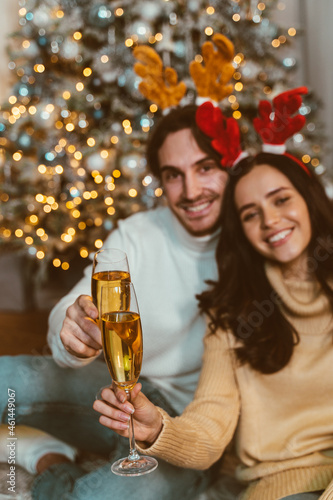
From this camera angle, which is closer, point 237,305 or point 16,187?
point 237,305

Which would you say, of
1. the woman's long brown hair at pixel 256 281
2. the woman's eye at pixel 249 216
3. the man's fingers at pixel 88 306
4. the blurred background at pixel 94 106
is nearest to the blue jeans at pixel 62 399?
the woman's long brown hair at pixel 256 281

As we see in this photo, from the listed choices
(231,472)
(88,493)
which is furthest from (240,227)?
(88,493)

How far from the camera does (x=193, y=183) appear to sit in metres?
1.45

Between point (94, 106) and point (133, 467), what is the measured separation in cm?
234

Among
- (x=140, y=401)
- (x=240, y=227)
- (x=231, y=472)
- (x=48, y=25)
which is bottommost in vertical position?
(x=231, y=472)

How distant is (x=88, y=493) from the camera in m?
1.06

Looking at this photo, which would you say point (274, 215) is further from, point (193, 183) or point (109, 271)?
point (109, 271)

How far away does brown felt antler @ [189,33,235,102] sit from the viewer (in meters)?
1.39

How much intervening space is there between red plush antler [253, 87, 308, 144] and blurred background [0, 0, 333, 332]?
1361 mm

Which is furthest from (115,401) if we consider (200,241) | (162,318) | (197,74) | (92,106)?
(92,106)

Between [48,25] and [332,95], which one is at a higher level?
[48,25]

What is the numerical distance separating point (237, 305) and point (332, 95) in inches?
116

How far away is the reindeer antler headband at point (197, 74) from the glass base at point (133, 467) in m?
1.05

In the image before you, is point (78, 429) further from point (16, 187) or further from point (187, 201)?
point (16, 187)
